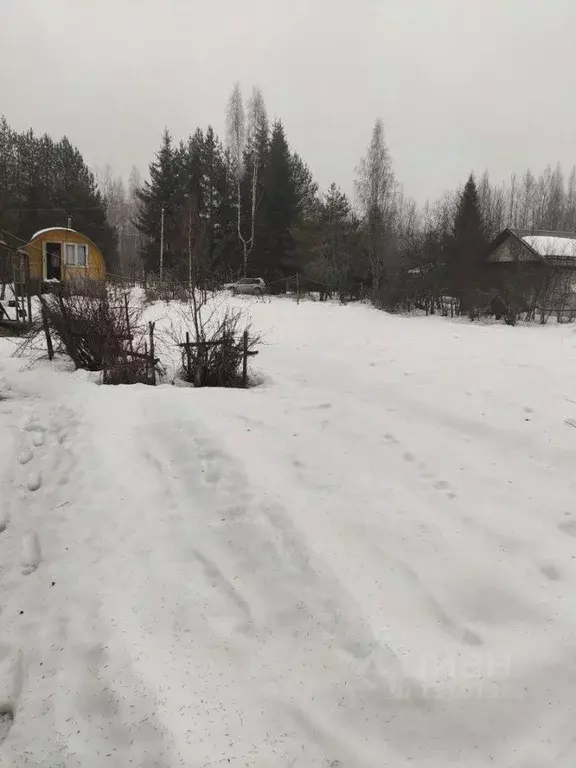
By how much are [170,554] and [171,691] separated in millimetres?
999

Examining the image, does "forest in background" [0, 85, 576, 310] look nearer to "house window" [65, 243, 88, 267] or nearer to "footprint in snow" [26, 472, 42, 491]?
"house window" [65, 243, 88, 267]

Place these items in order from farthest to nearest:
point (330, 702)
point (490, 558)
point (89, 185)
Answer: point (89, 185), point (490, 558), point (330, 702)

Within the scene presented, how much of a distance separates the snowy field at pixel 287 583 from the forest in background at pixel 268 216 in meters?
15.3

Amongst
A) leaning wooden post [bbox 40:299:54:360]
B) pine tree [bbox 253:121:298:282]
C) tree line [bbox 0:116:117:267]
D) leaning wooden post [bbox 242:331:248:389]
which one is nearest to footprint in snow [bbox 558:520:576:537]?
leaning wooden post [bbox 242:331:248:389]

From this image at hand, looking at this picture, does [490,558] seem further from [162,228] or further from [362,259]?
[162,228]

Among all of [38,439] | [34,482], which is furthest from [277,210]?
[34,482]

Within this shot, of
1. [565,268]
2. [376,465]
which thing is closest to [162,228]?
[565,268]

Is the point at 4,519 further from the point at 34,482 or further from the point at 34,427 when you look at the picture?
the point at 34,427

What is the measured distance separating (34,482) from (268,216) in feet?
92.2

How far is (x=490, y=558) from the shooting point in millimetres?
3168

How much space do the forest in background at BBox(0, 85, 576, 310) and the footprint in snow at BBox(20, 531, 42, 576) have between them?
17.3 m

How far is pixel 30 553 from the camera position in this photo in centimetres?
337

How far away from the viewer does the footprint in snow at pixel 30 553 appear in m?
3.26

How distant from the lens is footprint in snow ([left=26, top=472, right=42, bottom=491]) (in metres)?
4.13
